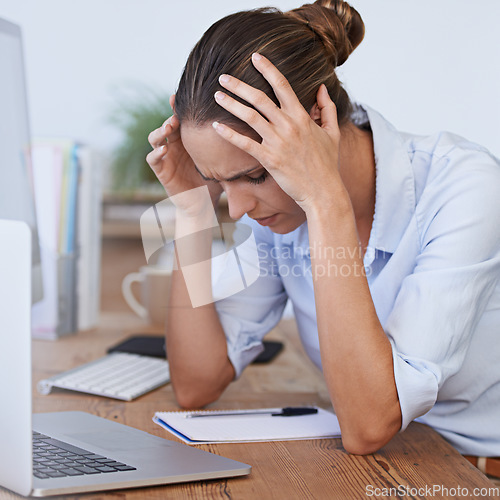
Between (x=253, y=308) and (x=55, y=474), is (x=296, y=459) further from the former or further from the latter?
(x=253, y=308)

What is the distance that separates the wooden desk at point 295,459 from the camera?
63 cm

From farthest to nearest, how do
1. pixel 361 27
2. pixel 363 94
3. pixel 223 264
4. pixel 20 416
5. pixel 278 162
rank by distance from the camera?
pixel 363 94, pixel 223 264, pixel 361 27, pixel 278 162, pixel 20 416

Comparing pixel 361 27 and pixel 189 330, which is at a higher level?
pixel 361 27

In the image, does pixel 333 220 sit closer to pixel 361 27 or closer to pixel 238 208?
pixel 238 208

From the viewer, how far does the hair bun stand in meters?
0.89

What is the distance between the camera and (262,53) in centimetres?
81

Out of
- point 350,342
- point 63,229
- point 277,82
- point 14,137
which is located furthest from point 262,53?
point 63,229

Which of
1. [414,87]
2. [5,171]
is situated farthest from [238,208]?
[414,87]

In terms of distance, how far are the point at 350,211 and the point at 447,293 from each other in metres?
0.16

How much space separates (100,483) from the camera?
0.59m

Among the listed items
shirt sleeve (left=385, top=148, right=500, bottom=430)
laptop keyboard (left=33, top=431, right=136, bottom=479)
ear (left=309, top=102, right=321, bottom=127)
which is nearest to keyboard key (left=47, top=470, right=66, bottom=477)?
laptop keyboard (left=33, top=431, right=136, bottom=479)

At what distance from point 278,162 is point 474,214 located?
272 millimetres

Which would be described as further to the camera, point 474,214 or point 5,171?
point 5,171

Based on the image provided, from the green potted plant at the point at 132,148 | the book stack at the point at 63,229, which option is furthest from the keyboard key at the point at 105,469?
the green potted plant at the point at 132,148
